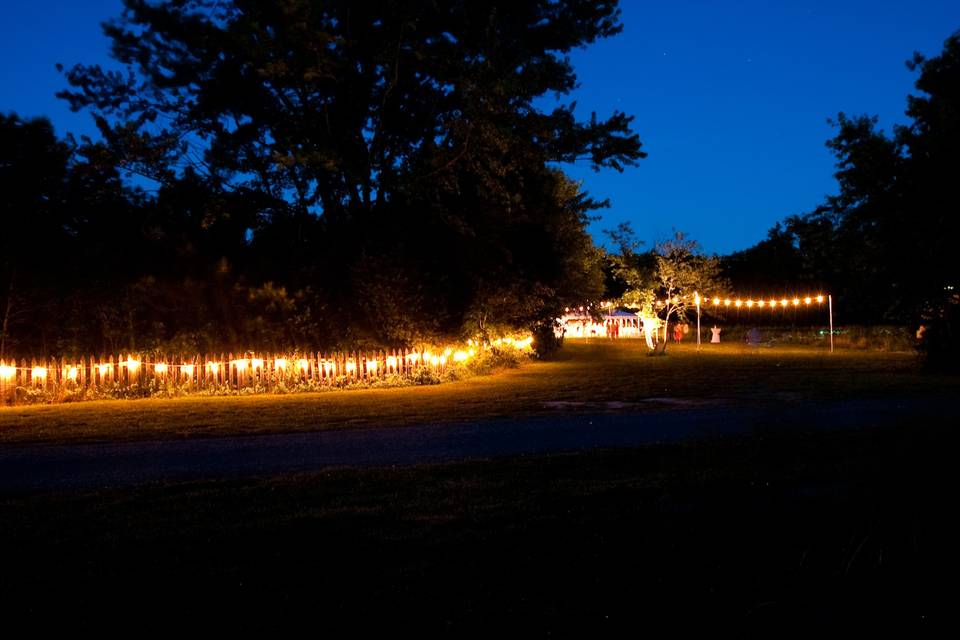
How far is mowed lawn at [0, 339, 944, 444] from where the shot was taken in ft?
37.1

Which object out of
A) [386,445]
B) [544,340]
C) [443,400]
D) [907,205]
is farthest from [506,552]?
[544,340]

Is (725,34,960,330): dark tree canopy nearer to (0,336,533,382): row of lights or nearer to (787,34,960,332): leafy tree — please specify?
(787,34,960,332): leafy tree

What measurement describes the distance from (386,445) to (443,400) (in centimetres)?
557

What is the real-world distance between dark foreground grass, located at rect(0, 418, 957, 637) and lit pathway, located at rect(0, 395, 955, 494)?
0.99 m

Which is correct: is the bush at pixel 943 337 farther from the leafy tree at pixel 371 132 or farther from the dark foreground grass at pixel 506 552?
the dark foreground grass at pixel 506 552

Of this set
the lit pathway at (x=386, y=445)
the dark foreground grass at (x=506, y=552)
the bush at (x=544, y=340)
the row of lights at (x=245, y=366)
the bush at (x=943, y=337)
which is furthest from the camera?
the bush at (x=544, y=340)

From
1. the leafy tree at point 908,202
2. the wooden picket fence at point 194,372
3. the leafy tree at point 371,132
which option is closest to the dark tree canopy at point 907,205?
the leafy tree at point 908,202

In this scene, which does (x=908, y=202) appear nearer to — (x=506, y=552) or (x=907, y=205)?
(x=907, y=205)

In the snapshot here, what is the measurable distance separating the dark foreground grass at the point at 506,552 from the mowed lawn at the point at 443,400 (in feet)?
15.3

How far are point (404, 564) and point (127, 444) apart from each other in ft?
20.5

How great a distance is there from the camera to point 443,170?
20719mm

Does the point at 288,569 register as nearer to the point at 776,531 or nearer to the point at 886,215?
the point at 776,531

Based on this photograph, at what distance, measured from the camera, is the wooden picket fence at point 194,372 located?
51.7 ft

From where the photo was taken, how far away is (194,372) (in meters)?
17.0
